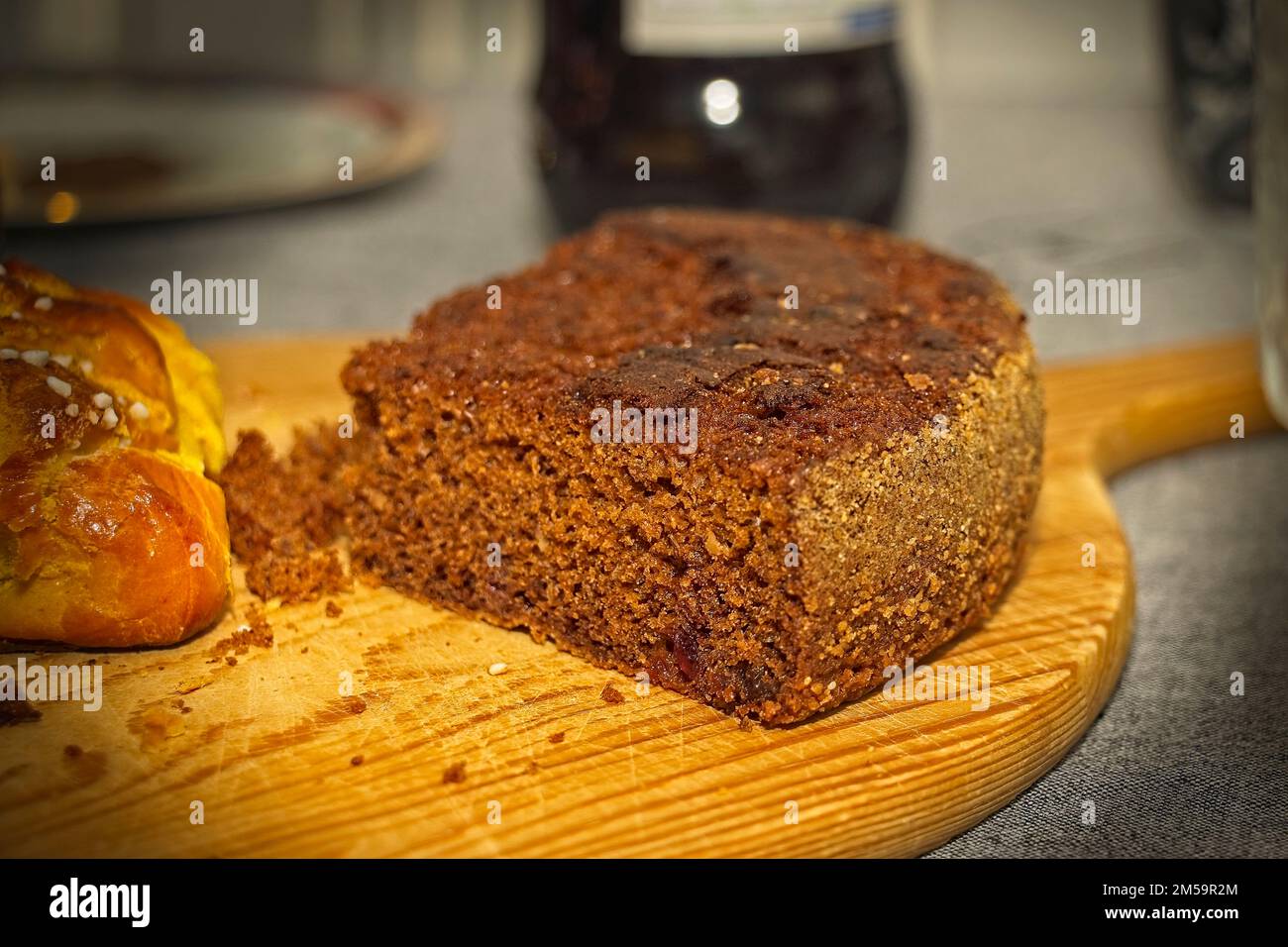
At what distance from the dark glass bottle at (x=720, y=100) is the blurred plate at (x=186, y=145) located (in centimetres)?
101

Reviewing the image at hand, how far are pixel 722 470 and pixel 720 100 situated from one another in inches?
70.9

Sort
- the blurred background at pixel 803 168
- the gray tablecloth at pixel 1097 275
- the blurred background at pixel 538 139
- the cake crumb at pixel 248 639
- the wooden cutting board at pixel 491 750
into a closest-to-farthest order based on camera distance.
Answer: the wooden cutting board at pixel 491 750 < the gray tablecloth at pixel 1097 275 < the cake crumb at pixel 248 639 < the blurred background at pixel 803 168 < the blurred background at pixel 538 139

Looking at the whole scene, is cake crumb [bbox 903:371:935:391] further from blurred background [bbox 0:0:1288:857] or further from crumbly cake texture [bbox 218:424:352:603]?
crumbly cake texture [bbox 218:424:352:603]

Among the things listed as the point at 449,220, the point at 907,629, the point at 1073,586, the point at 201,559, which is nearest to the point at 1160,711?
the point at 1073,586

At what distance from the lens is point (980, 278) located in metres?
3.01

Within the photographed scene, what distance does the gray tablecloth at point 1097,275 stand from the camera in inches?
94.3

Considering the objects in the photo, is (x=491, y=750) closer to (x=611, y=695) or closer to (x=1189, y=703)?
(x=611, y=695)

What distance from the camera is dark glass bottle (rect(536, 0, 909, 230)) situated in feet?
12.4

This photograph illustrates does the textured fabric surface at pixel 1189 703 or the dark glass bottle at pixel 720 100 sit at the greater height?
the dark glass bottle at pixel 720 100

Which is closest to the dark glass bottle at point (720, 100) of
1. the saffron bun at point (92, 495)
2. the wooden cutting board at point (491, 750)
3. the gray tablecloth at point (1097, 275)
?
the gray tablecloth at point (1097, 275)

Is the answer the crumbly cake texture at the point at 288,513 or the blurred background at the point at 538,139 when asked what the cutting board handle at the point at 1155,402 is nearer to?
the blurred background at the point at 538,139

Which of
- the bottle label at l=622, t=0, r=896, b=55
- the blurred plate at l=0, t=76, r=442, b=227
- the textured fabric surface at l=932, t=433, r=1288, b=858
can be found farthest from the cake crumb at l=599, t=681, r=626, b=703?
the blurred plate at l=0, t=76, r=442, b=227

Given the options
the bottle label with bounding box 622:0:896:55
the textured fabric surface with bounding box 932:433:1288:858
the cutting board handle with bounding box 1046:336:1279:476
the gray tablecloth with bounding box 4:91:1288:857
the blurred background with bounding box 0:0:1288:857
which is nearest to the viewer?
the textured fabric surface with bounding box 932:433:1288:858

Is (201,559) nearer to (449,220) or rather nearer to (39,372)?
(39,372)
